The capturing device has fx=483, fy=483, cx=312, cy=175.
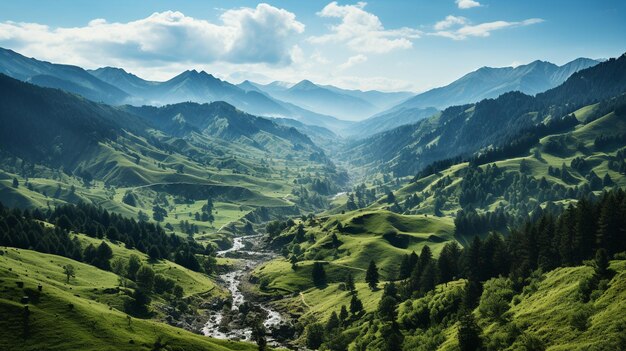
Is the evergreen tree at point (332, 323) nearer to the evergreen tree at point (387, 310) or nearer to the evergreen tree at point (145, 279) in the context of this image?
the evergreen tree at point (387, 310)

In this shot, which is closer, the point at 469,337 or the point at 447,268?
the point at 469,337

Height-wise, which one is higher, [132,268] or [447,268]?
[447,268]

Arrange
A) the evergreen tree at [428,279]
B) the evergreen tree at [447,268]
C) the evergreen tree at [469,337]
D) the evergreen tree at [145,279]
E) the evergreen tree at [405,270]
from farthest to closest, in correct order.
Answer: the evergreen tree at [145,279] → the evergreen tree at [405,270] → the evergreen tree at [447,268] → the evergreen tree at [428,279] → the evergreen tree at [469,337]

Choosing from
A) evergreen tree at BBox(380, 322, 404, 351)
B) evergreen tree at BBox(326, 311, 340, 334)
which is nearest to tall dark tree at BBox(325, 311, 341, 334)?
evergreen tree at BBox(326, 311, 340, 334)

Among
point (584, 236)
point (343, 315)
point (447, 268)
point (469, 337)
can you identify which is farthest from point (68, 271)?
point (584, 236)

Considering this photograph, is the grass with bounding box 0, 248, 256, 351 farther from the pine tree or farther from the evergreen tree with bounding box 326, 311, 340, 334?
the pine tree

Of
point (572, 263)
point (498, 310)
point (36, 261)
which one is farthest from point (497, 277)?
point (36, 261)

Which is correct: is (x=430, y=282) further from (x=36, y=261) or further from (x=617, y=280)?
(x=36, y=261)

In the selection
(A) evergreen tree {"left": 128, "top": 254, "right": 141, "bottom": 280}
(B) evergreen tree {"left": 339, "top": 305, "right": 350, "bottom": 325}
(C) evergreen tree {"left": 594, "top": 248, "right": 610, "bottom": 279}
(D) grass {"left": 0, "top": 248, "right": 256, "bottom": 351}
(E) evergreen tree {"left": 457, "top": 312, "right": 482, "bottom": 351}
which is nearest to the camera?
(C) evergreen tree {"left": 594, "top": 248, "right": 610, "bottom": 279}

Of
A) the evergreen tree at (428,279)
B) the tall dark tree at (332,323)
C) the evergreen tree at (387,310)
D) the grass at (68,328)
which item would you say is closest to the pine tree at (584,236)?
the evergreen tree at (428,279)

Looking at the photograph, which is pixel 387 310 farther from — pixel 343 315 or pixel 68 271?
pixel 68 271

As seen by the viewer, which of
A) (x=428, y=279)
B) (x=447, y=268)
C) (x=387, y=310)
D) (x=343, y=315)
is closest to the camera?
(x=387, y=310)
